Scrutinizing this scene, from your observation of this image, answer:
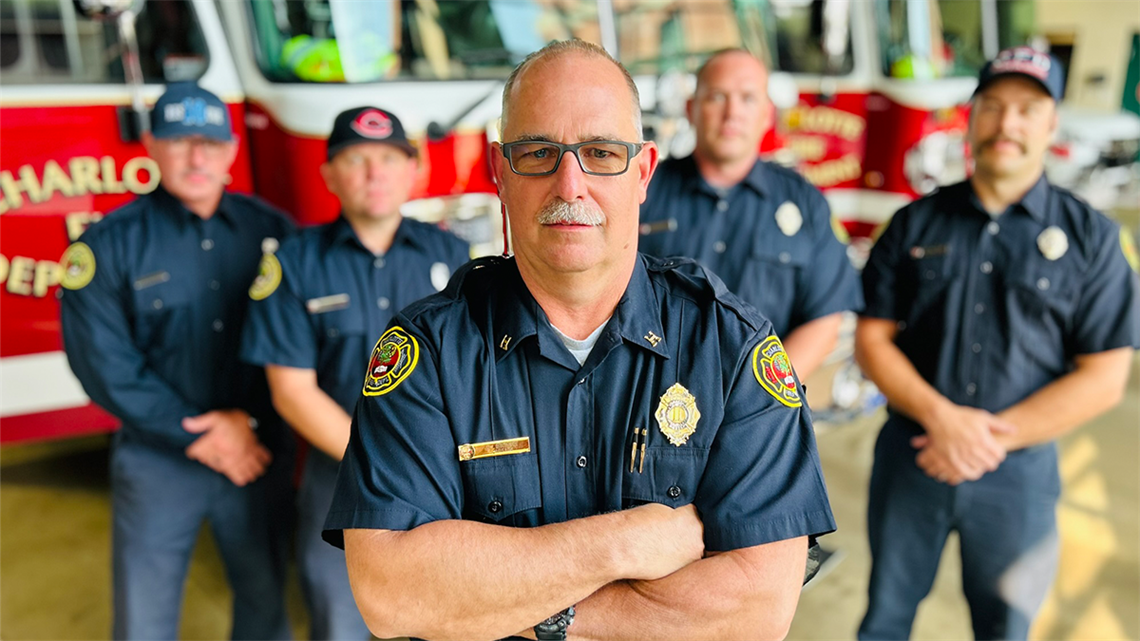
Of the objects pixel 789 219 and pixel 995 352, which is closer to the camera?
pixel 995 352

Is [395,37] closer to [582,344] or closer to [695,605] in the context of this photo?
[582,344]

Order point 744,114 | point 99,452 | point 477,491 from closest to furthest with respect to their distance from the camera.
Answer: point 477,491 → point 744,114 → point 99,452

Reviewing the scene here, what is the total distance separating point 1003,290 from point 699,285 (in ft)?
3.96

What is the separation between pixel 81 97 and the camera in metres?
2.75

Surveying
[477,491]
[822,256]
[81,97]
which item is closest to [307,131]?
[81,97]

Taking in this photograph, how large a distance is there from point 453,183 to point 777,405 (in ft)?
6.15

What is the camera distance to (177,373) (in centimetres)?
230

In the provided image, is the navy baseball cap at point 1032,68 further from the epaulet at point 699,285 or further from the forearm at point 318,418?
the forearm at point 318,418

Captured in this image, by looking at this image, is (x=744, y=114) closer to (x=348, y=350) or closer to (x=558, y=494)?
(x=348, y=350)

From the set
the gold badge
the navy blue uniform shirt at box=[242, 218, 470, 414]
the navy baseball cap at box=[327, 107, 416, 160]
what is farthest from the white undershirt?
the navy baseball cap at box=[327, 107, 416, 160]

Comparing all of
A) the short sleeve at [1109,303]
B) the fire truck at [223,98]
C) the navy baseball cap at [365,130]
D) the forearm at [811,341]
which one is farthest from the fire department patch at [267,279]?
the short sleeve at [1109,303]

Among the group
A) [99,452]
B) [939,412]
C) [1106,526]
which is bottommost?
[1106,526]

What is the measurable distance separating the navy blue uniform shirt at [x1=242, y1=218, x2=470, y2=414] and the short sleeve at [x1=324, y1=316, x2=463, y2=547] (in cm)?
87

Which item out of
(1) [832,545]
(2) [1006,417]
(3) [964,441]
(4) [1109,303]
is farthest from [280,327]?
(1) [832,545]
